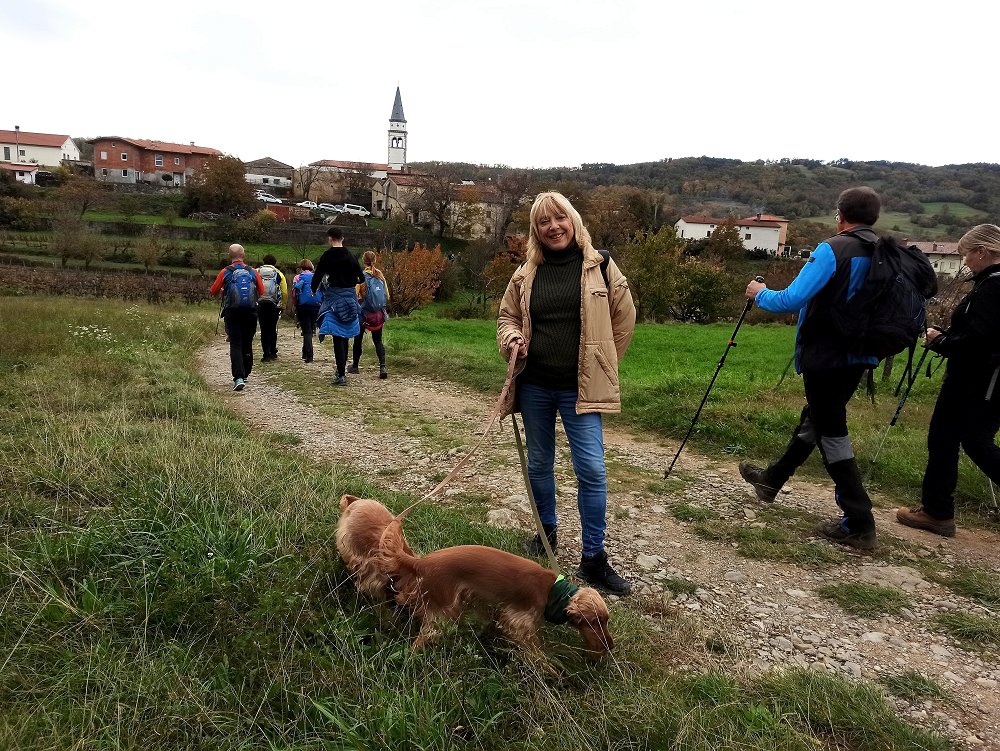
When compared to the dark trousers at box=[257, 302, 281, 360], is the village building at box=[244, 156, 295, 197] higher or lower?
higher

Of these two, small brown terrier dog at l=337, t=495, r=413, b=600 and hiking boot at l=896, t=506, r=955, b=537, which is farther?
hiking boot at l=896, t=506, r=955, b=537

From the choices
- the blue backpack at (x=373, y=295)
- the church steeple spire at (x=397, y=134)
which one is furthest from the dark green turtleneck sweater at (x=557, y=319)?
the church steeple spire at (x=397, y=134)

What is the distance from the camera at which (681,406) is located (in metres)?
7.43

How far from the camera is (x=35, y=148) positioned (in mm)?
93688

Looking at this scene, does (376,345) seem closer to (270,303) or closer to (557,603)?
(270,303)

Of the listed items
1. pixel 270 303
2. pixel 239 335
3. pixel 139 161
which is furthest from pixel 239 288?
pixel 139 161

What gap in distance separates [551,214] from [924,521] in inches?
146

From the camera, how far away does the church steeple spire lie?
12550 cm

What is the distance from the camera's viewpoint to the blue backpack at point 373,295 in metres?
9.80

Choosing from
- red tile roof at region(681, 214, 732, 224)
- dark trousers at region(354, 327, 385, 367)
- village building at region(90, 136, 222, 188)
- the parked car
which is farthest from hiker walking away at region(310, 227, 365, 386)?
village building at region(90, 136, 222, 188)

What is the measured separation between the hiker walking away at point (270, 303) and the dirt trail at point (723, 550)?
120 inches

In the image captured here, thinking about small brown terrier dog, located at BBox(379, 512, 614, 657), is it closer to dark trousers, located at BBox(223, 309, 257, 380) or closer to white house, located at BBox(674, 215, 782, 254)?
dark trousers, located at BBox(223, 309, 257, 380)

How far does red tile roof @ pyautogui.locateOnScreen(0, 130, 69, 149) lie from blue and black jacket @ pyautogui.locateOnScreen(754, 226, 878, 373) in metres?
121

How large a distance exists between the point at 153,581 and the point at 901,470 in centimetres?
603
